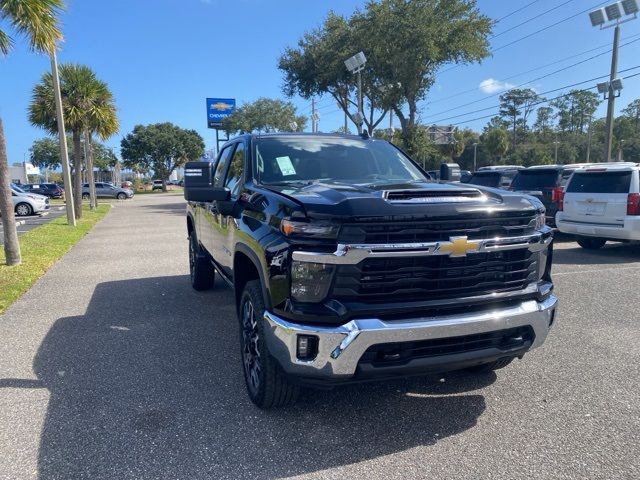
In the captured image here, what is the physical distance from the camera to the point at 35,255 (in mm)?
10367

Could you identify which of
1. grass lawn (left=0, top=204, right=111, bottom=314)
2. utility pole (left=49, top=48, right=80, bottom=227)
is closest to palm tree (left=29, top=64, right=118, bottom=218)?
utility pole (left=49, top=48, right=80, bottom=227)

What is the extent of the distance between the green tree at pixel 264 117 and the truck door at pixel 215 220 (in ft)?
131

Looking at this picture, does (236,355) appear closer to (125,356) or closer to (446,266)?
(125,356)

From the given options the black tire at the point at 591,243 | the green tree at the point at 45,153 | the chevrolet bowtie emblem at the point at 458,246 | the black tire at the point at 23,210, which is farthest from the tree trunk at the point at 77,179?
the green tree at the point at 45,153

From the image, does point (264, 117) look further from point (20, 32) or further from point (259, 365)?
point (259, 365)

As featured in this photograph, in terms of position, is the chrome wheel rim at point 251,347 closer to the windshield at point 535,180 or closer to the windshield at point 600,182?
the windshield at point 600,182

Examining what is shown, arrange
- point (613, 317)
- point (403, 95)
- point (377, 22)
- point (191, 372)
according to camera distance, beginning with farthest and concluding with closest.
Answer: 1. point (403, 95)
2. point (377, 22)
3. point (613, 317)
4. point (191, 372)

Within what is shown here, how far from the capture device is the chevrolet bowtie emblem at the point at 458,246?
117 inches

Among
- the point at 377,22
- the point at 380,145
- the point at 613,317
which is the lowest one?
the point at 613,317

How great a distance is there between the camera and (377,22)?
2533cm

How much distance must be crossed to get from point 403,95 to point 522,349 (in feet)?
88.1

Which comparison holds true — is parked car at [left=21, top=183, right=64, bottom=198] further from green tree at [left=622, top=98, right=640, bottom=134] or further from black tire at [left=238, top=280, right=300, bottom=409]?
green tree at [left=622, top=98, right=640, bottom=134]

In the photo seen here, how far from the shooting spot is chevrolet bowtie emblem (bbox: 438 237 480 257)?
296 centimetres

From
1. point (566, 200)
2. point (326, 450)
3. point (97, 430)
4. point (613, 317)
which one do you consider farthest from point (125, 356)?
point (566, 200)
